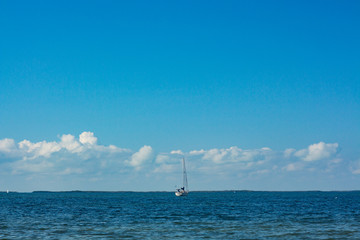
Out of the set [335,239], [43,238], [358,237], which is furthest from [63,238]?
[358,237]

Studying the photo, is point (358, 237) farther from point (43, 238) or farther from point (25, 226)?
point (25, 226)

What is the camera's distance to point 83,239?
146 feet

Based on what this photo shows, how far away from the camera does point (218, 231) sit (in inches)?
2053

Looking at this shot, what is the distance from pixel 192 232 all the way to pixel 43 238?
1764 centimetres

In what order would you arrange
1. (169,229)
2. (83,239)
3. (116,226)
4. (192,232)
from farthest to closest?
1. (116,226)
2. (169,229)
3. (192,232)
4. (83,239)

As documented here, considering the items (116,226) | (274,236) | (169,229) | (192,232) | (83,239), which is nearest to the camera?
(83,239)

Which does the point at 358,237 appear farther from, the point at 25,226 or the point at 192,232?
the point at 25,226

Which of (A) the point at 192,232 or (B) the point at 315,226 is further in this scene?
(B) the point at 315,226

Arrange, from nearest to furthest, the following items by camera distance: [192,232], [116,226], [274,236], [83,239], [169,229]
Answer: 1. [83,239]
2. [274,236]
3. [192,232]
4. [169,229]
5. [116,226]

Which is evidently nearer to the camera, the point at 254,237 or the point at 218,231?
the point at 254,237

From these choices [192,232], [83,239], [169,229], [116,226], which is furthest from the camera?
[116,226]

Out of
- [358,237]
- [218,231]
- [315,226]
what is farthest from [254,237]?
[315,226]

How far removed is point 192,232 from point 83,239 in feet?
44.9

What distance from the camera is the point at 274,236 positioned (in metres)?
47.4
